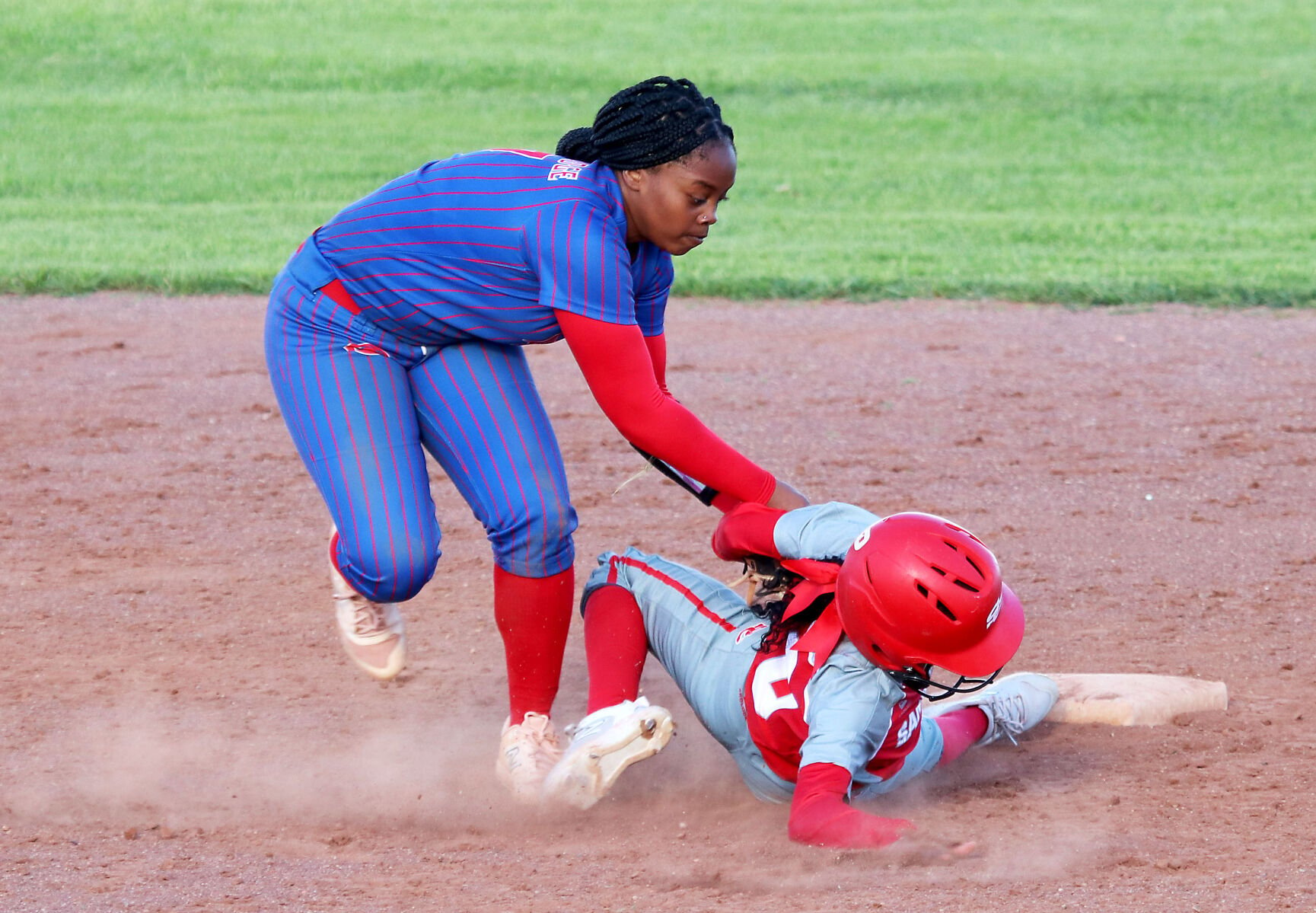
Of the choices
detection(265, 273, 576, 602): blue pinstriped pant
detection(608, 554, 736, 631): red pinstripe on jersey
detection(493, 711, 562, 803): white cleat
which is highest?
detection(265, 273, 576, 602): blue pinstriped pant

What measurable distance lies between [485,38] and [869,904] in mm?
16794

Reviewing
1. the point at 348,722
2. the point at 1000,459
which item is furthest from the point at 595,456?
the point at 348,722

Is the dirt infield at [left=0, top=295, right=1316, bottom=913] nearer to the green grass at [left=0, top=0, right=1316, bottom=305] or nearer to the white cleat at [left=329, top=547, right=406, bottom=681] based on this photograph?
the white cleat at [left=329, top=547, right=406, bottom=681]

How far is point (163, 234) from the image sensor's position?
10.6m

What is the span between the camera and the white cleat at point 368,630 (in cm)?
387

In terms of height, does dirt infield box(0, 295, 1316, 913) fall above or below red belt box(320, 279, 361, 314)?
below

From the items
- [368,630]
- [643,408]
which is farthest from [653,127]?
[368,630]

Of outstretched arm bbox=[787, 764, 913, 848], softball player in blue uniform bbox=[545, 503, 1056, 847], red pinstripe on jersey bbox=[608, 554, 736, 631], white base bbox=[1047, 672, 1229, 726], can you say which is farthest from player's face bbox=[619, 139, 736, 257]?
white base bbox=[1047, 672, 1229, 726]

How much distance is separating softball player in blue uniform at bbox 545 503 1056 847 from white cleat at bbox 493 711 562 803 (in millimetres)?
87

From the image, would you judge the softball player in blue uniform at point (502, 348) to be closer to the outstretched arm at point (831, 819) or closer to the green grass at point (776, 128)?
the outstretched arm at point (831, 819)

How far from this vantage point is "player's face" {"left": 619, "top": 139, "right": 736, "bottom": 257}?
332cm

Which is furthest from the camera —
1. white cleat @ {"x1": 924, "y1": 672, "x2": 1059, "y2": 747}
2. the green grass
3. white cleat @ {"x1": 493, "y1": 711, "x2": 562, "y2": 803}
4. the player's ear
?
the green grass

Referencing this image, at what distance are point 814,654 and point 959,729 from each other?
659 mm

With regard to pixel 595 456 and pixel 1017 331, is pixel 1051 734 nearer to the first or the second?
pixel 595 456
